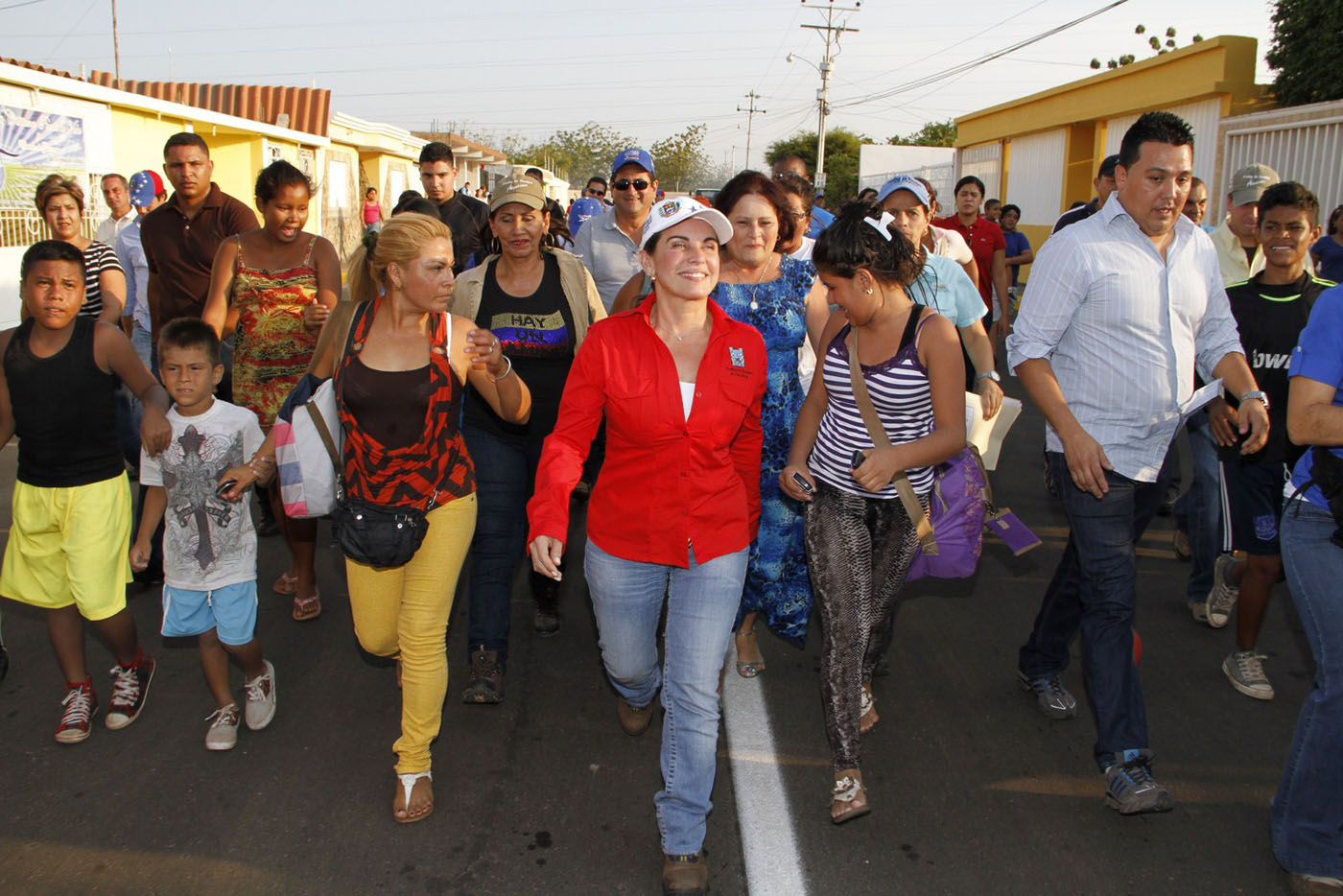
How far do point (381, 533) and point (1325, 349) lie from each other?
3.01m

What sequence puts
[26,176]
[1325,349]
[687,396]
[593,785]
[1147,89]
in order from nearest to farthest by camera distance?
[1325,349]
[687,396]
[593,785]
[26,176]
[1147,89]

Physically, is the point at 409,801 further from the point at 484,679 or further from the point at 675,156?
the point at 675,156

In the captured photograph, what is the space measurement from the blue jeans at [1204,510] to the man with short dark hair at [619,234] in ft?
10.9

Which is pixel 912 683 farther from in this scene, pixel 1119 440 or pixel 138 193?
pixel 138 193

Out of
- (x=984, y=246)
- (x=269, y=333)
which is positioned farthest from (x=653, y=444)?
(x=984, y=246)

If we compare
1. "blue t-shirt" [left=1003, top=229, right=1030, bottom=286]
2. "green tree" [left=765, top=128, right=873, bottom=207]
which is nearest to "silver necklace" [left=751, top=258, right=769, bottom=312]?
"blue t-shirt" [left=1003, top=229, right=1030, bottom=286]

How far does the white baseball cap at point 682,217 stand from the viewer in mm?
3447

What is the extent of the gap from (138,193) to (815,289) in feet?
20.3

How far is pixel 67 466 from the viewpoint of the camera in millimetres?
4238

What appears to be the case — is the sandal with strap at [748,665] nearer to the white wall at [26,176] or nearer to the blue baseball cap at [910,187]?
the blue baseball cap at [910,187]

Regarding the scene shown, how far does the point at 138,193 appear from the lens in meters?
8.35

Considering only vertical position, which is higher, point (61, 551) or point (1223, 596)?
point (61, 551)

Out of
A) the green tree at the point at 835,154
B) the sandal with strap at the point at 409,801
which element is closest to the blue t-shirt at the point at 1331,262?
the sandal with strap at the point at 409,801

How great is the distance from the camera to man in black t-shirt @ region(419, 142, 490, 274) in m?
7.01
